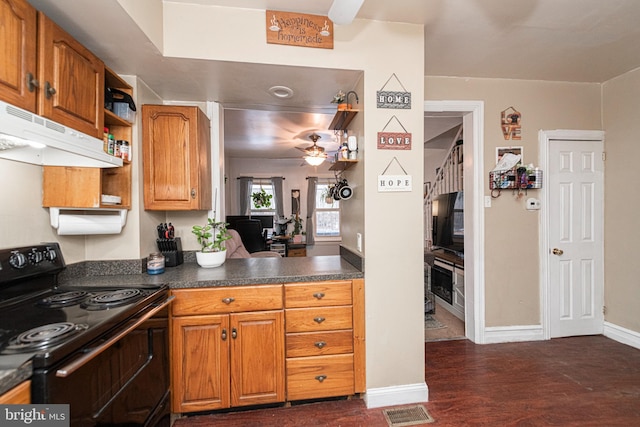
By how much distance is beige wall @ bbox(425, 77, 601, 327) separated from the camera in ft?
8.82

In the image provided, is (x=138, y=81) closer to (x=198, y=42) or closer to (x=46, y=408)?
(x=198, y=42)

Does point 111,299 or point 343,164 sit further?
Result: point 343,164

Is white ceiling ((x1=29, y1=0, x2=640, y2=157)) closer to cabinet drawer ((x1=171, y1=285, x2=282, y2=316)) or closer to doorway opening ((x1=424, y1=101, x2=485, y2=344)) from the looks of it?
doorway opening ((x1=424, y1=101, x2=485, y2=344))

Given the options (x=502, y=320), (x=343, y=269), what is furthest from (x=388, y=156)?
(x=502, y=320)

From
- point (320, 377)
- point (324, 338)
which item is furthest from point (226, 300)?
point (320, 377)

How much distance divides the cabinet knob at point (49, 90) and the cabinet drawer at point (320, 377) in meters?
1.93

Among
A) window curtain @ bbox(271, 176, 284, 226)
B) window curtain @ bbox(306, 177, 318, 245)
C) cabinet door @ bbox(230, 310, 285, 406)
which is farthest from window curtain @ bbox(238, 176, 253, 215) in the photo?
cabinet door @ bbox(230, 310, 285, 406)

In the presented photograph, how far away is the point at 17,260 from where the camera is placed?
1.31m

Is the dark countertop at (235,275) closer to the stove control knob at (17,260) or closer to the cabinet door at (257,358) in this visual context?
the cabinet door at (257,358)

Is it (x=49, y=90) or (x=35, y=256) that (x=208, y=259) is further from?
(x=49, y=90)

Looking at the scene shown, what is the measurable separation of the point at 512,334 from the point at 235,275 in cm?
283

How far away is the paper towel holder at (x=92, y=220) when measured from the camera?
1.60 m

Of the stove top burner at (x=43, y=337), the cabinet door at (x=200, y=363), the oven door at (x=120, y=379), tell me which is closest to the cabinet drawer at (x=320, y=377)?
the cabinet door at (x=200, y=363)

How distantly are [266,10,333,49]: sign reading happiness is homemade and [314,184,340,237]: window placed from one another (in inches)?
184
